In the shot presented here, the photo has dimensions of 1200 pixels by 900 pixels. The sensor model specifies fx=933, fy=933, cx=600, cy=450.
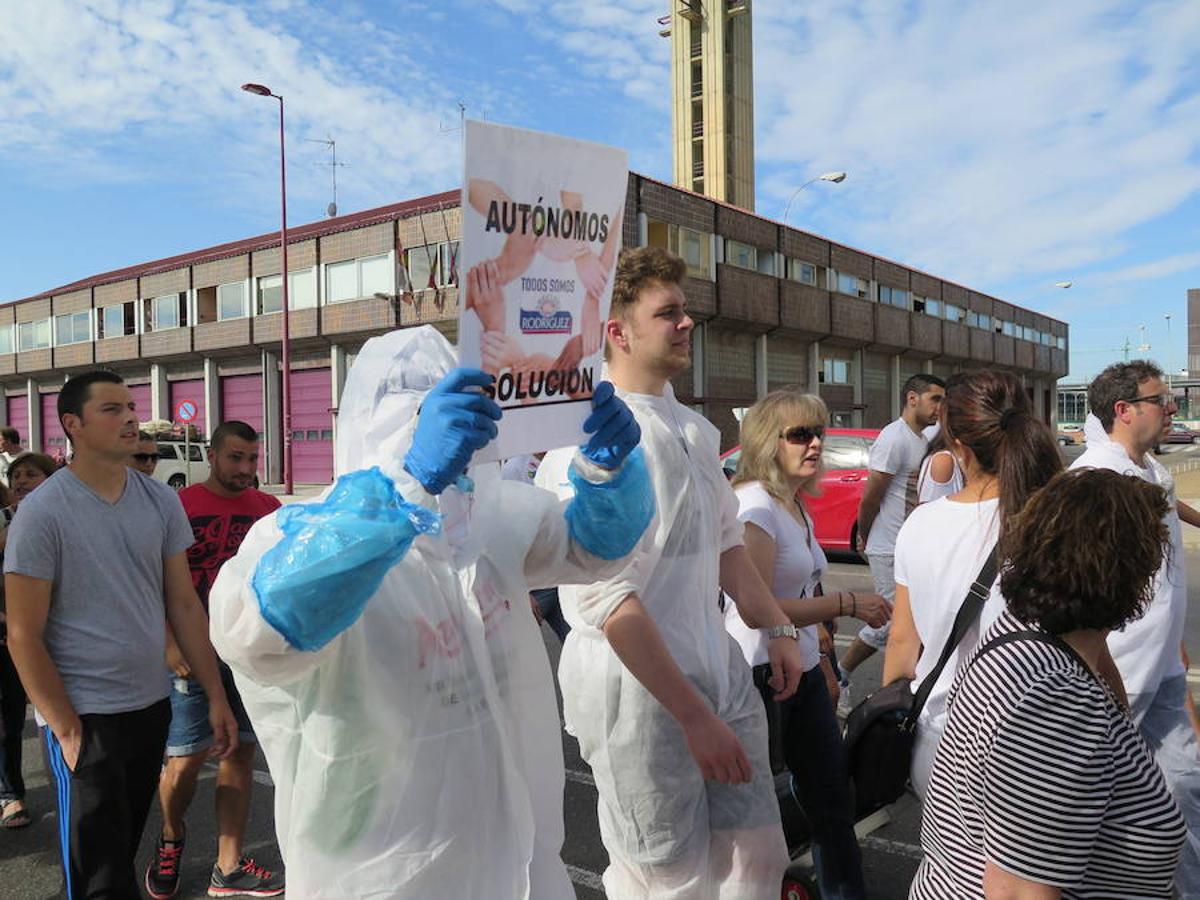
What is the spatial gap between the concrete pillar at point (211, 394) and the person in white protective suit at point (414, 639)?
33.4 m

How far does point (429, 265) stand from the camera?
85.7ft

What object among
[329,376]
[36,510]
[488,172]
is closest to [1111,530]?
[488,172]

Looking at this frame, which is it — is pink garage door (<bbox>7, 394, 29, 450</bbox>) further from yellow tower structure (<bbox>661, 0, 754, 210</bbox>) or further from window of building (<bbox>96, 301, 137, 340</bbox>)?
yellow tower structure (<bbox>661, 0, 754, 210</bbox>)

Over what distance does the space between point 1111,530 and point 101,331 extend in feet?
130

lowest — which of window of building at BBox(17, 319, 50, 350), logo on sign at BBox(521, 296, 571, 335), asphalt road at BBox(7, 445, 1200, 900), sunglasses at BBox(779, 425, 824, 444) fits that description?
asphalt road at BBox(7, 445, 1200, 900)

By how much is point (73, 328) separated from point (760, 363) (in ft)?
87.5

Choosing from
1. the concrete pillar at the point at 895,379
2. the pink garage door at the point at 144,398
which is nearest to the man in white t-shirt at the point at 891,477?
the pink garage door at the point at 144,398

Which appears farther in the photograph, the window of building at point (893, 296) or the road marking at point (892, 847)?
the window of building at point (893, 296)

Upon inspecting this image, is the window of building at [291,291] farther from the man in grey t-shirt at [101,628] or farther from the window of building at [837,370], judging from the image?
the man in grey t-shirt at [101,628]

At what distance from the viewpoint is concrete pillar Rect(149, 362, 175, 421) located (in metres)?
34.1

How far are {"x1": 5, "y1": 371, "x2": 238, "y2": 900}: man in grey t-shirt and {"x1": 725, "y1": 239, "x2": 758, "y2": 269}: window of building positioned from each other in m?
27.9

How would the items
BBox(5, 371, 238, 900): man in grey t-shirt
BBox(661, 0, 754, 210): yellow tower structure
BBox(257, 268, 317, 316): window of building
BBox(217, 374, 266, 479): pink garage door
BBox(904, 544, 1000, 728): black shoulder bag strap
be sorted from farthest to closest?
BBox(661, 0, 754, 210): yellow tower structure → BBox(217, 374, 266, 479): pink garage door → BBox(257, 268, 317, 316): window of building → BBox(5, 371, 238, 900): man in grey t-shirt → BBox(904, 544, 1000, 728): black shoulder bag strap

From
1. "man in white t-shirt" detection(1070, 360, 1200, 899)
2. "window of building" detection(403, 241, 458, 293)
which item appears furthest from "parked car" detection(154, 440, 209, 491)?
"man in white t-shirt" detection(1070, 360, 1200, 899)

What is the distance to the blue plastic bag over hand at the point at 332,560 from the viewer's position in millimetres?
1303
